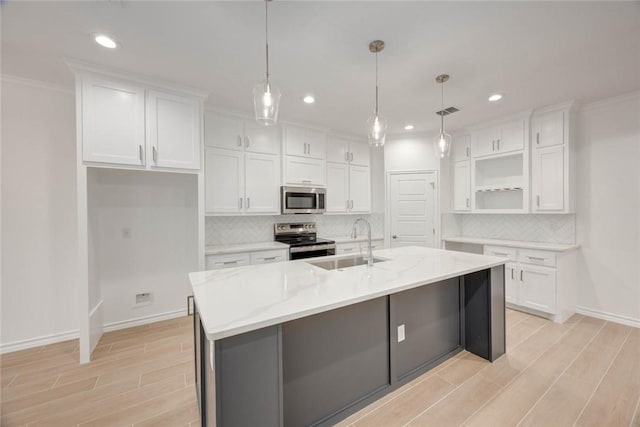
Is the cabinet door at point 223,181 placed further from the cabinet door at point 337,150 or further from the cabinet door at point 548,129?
the cabinet door at point 548,129

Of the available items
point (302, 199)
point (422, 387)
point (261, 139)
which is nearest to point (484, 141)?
point (302, 199)

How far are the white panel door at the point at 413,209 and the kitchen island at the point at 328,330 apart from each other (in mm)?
1864

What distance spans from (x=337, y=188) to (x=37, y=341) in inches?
159

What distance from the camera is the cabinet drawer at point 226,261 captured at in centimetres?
312

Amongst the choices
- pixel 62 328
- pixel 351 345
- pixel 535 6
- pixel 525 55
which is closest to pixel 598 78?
pixel 525 55

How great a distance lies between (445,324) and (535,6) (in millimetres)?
2465

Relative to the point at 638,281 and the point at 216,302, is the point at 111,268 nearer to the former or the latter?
the point at 216,302

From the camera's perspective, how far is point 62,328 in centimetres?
280

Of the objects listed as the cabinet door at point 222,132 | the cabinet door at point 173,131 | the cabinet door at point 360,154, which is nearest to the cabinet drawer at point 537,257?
the cabinet door at point 360,154

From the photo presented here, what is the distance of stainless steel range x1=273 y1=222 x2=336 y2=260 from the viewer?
3.73 meters

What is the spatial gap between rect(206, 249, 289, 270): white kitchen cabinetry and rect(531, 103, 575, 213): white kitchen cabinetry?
353 centimetres

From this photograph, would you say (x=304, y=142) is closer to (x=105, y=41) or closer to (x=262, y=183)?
(x=262, y=183)

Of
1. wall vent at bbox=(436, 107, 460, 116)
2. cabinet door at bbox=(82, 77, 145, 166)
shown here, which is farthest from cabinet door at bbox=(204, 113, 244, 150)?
wall vent at bbox=(436, 107, 460, 116)

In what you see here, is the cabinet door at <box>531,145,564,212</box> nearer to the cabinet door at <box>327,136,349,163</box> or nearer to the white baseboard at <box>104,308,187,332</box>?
the cabinet door at <box>327,136,349,163</box>
